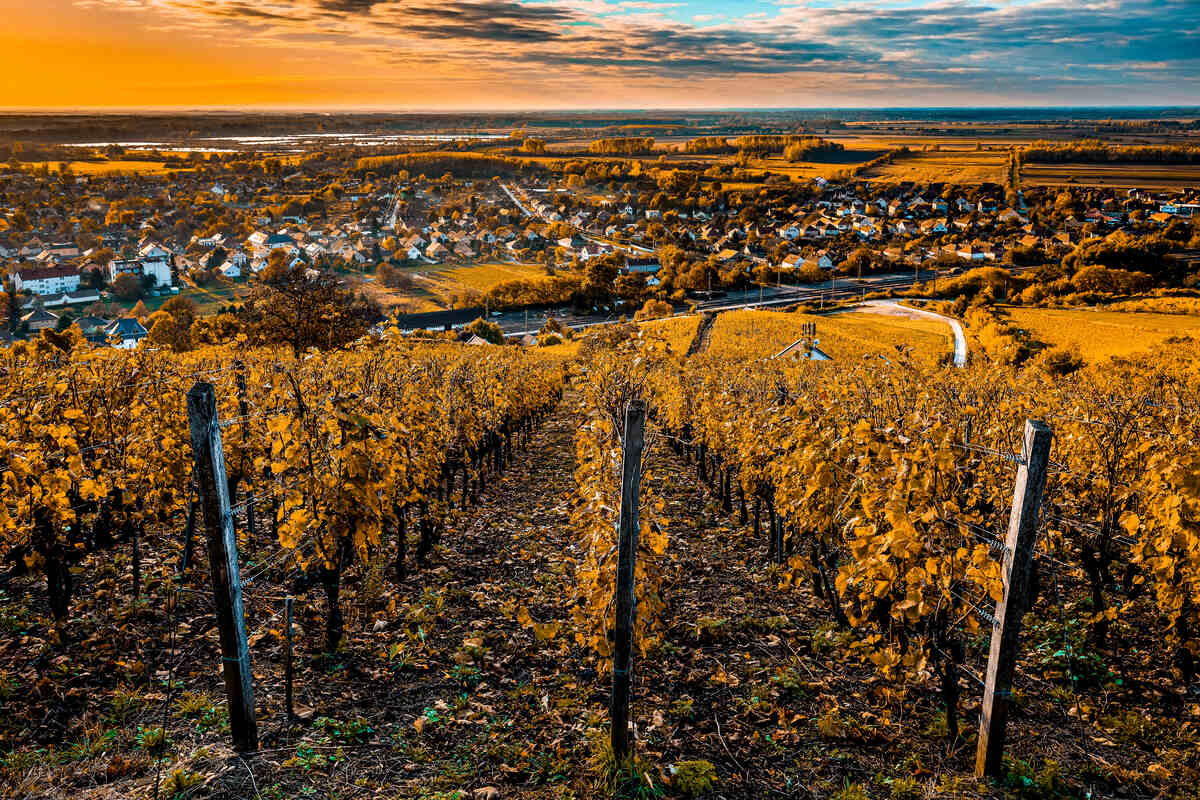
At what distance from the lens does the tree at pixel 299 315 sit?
3034cm

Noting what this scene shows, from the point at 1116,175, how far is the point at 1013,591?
218225 millimetres

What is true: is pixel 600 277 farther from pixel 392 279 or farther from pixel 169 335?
pixel 169 335

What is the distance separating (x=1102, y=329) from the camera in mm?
52406

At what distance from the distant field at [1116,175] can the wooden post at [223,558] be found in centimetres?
20455

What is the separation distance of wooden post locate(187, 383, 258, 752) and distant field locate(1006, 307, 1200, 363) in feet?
163

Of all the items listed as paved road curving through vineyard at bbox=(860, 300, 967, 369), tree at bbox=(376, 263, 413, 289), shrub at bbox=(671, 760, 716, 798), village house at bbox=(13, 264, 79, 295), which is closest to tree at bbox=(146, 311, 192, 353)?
shrub at bbox=(671, 760, 716, 798)

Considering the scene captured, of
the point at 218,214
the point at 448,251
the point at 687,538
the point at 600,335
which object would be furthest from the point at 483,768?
the point at 218,214

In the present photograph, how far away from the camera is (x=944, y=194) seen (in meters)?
170

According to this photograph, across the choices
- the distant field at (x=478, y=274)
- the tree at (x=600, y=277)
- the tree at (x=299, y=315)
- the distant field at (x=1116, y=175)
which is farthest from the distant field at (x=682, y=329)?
the distant field at (x=1116, y=175)

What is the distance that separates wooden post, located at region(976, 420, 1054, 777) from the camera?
4.54 metres

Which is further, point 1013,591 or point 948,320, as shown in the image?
point 948,320

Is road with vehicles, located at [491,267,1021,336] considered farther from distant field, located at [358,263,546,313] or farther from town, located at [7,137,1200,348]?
distant field, located at [358,263,546,313]

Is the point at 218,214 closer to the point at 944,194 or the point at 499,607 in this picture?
the point at 499,607

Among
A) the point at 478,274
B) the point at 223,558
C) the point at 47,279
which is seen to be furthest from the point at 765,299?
the point at 47,279
